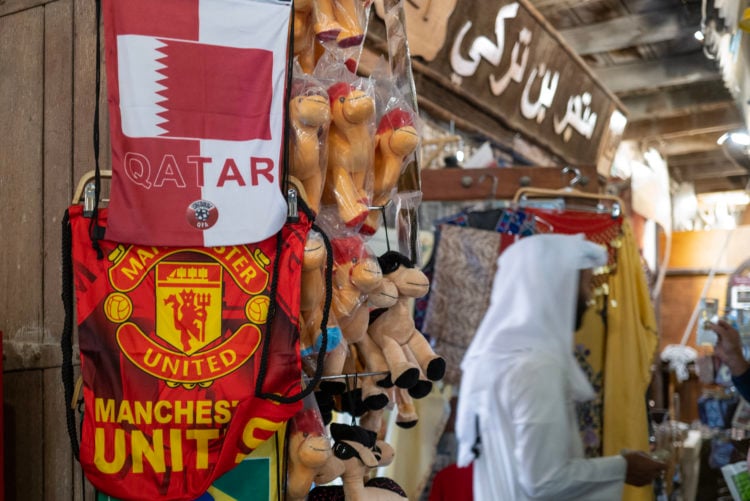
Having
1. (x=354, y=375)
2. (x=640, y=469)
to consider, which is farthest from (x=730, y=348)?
(x=354, y=375)

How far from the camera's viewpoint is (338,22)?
1.35 m

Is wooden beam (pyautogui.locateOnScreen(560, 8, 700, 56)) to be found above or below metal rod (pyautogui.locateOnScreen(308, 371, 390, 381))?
above

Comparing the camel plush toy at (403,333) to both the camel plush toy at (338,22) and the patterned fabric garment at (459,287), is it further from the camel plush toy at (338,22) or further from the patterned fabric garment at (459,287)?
the patterned fabric garment at (459,287)

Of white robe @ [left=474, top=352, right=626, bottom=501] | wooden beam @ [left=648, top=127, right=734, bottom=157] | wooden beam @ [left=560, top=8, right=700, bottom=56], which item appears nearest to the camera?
white robe @ [left=474, top=352, right=626, bottom=501]

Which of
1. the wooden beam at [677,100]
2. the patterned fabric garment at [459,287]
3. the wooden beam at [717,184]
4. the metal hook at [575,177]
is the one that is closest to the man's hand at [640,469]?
the patterned fabric garment at [459,287]

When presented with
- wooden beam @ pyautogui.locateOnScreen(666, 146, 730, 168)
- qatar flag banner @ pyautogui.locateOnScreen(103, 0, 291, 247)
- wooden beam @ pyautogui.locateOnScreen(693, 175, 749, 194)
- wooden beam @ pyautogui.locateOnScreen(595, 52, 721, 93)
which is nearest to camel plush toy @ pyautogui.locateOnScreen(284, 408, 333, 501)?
qatar flag banner @ pyautogui.locateOnScreen(103, 0, 291, 247)

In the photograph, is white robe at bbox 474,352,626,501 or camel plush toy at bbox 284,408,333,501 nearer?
camel plush toy at bbox 284,408,333,501

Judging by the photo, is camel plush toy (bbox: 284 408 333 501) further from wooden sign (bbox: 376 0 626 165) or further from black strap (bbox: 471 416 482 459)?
wooden sign (bbox: 376 0 626 165)

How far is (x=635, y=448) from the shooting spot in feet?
8.96

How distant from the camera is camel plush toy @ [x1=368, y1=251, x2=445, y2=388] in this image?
1.36m

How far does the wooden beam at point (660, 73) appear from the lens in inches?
209

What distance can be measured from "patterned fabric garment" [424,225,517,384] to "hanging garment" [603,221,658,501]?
0.45m

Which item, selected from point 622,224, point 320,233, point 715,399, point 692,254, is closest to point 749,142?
point 692,254

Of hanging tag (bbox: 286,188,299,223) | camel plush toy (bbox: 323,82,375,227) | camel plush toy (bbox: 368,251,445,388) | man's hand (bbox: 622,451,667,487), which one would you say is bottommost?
man's hand (bbox: 622,451,667,487)
